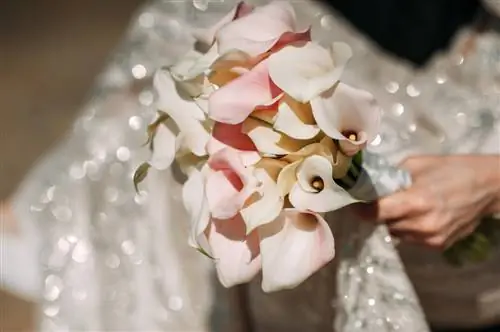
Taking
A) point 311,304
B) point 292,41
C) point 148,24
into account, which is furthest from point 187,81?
point 148,24

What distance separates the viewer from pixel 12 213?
92 centimetres

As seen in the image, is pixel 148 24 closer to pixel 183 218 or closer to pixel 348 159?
pixel 183 218

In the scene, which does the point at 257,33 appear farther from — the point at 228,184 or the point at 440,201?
the point at 440,201

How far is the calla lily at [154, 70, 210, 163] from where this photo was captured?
635mm

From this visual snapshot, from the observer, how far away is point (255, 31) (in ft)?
2.03

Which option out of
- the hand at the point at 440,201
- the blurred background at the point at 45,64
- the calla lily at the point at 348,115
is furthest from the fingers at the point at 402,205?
the blurred background at the point at 45,64

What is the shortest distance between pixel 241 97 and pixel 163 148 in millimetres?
96

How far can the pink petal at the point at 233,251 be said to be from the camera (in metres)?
0.60

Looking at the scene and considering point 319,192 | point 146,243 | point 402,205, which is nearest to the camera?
point 319,192

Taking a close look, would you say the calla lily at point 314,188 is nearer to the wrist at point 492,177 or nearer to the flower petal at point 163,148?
the flower petal at point 163,148

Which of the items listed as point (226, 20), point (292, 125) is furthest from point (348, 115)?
point (226, 20)

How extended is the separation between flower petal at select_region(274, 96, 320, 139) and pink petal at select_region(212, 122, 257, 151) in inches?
1.4

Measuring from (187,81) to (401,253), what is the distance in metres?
0.35

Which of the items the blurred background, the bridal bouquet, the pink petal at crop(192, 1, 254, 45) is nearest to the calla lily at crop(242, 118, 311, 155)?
the bridal bouquet
